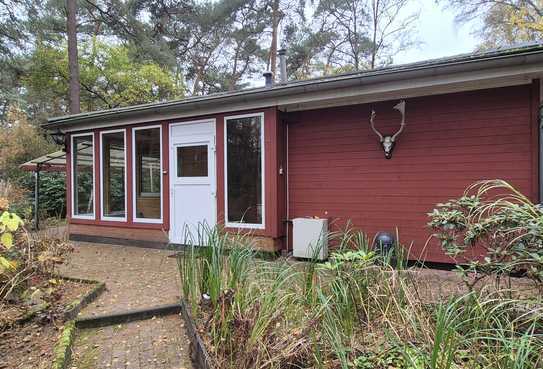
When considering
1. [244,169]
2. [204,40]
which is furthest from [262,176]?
[204,40]

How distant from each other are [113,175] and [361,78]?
4953mm

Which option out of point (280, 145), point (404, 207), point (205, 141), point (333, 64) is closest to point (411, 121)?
point (404, 207)

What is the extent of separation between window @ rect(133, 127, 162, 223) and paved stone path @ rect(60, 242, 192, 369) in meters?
0.98

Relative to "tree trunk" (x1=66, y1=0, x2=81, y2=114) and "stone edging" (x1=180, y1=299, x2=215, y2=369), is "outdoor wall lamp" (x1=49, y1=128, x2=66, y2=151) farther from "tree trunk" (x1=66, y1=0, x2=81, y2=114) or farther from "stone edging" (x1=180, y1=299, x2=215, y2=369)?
"stone edging" (x1=180, y1=299, x2=215, y2=369)

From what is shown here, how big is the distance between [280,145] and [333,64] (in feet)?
38.2

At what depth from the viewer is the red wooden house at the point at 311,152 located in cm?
404

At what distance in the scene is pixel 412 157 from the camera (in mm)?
4602

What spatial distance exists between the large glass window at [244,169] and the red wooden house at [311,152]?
0.06 ft

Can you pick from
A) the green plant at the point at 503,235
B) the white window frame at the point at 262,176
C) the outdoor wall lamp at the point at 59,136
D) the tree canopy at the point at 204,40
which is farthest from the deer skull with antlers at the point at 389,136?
the tree canopy at the point at 204,40

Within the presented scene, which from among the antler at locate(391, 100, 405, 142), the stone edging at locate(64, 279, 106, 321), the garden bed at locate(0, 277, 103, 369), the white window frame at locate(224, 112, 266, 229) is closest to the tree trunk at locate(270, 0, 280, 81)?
the white window frame at locate(224, 112, 266, 229)

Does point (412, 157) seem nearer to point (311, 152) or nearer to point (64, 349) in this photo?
point (311, 152)

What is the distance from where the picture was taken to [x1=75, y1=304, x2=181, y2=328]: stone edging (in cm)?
291

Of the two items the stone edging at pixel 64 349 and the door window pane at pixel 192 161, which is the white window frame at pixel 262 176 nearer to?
the door window pane at pixel 192 161

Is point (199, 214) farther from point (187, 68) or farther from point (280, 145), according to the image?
point (187, 68)
